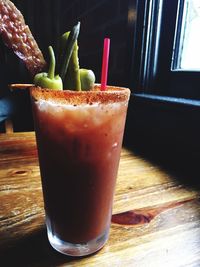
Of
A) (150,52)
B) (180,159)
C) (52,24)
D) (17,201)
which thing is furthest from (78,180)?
(52,24)

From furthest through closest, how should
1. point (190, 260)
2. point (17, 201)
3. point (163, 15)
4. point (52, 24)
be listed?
point (52, 24)
point (163, 15)
point (17, 201)
point (190, 260)

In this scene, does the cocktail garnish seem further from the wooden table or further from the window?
the window

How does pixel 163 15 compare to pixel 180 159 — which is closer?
pixel 180 159

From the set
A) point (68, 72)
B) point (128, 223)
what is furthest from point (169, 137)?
point (68, 72)

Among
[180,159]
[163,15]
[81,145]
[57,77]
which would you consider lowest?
[180,159]

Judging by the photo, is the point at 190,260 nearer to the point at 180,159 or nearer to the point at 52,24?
the point at 180,159
